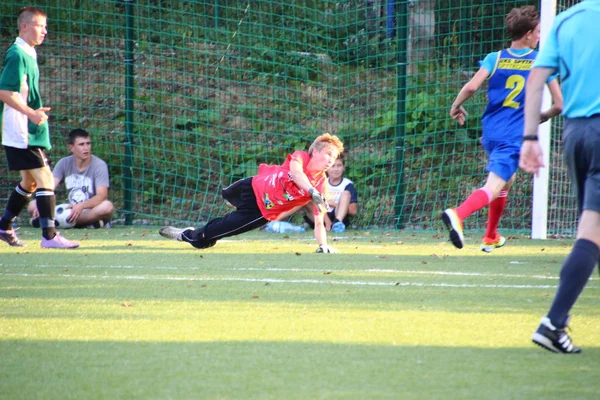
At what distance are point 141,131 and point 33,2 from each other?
248 centimetres

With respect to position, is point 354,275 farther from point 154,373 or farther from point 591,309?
point 154,373

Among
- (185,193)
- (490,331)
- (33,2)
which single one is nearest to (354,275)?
(490,331)

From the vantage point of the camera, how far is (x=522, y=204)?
12062 mm

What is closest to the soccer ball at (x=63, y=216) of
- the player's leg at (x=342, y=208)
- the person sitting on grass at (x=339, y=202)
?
the person sitting on grass at (x=339, y=202)

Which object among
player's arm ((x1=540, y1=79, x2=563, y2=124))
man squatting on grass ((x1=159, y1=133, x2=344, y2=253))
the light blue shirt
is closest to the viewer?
the light blue shirt

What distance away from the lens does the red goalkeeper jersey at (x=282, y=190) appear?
7.86m

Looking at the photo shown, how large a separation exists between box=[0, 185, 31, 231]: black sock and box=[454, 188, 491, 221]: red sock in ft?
12.9

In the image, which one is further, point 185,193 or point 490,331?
point 185,193

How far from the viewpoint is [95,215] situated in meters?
10.9

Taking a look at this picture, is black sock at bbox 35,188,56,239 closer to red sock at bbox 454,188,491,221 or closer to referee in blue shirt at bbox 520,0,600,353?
red sock at bbox 454,188,491,221

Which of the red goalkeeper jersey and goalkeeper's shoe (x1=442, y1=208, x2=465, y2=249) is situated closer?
goalkeeper's shoe (x1=442, y1=208, x2=465, y2=249)

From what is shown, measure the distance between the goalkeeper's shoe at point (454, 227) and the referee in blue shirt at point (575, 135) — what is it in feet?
9.29

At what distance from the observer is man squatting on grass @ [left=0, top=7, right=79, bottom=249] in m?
7.63

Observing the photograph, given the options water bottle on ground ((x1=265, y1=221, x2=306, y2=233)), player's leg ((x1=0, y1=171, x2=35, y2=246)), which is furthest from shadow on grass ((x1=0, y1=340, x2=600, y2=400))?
water bottle on ground ((x1=265, y1=221, x2=306, y2=233))
